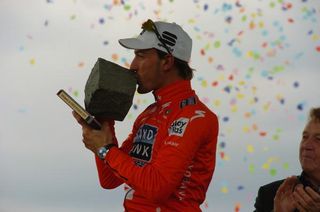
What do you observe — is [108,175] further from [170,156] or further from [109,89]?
[170,156]

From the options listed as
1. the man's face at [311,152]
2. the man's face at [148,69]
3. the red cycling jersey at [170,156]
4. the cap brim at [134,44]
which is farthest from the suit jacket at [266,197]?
the cap brim at [134,44]

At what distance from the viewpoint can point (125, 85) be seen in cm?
459

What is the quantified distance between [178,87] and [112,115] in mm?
598

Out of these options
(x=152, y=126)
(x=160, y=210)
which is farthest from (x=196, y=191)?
(x=152, y=126)

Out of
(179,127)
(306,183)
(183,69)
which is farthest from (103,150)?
(306,183)

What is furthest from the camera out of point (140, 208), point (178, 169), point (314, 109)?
point (314, 109)

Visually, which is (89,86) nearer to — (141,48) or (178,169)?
(141,48)

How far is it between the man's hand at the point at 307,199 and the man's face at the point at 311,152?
0.37 meters

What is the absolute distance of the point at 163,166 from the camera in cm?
419

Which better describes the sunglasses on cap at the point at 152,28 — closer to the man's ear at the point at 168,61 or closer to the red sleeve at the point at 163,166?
the man's ear at the point at 168,61

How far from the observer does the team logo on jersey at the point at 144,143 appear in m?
4.56

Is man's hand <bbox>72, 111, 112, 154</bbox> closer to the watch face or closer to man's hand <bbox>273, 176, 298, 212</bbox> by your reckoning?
the watch face

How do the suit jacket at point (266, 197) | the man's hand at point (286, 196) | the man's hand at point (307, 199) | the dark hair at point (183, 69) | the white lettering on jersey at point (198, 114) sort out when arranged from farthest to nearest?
the suit jacket at point (266, 197) → the dark hair at point (183, 69) → the man's hand at point (286, 196) → the man's hand at point (307, 199) → the white lettering on jersey at point (198, 114)

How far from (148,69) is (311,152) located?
5.40 feet
